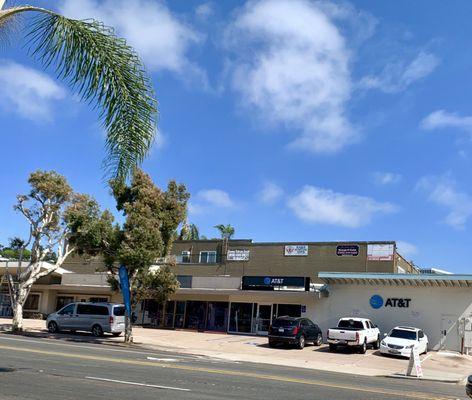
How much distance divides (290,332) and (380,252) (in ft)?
49.2

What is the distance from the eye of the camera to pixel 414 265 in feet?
171

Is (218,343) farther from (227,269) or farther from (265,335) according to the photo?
(227,269)

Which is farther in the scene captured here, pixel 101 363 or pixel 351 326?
pixel 351 326

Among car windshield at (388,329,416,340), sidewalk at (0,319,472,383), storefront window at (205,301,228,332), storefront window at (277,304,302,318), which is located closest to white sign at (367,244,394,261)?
storefront window at (277,304,302,318)

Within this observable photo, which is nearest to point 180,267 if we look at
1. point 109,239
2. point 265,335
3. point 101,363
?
point 265,335

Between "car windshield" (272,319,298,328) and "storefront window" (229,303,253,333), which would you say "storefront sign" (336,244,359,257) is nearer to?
"storefront window" (229,303,253,333)

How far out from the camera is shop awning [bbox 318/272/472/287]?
3147 cm

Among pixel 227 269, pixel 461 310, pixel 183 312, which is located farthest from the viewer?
pixel 227 269

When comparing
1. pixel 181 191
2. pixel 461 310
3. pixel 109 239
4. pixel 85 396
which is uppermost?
pixel 181 191

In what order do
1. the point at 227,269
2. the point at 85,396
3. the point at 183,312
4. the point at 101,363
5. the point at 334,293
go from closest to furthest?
the point at 85,396 → the point at 101,363 → the point at 334,293 → the point at 183,312 → the point at 227,269

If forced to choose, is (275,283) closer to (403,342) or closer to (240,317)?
(240,317)

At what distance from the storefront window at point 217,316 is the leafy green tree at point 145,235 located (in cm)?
1073

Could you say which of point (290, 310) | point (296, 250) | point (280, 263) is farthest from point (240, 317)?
point (296, 250)

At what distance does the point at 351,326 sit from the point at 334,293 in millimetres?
5864
